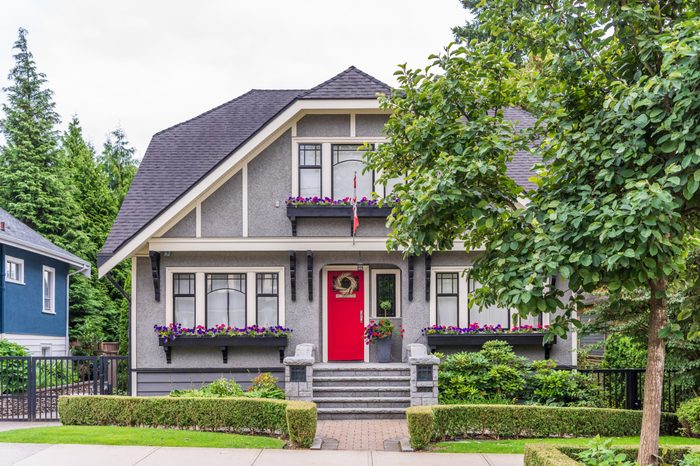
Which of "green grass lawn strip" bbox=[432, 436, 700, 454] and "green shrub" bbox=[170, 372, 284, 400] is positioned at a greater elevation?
"green shrub" bbox=[170, 372, 284, 400]

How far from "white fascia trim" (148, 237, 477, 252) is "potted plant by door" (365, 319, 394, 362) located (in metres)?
1.74

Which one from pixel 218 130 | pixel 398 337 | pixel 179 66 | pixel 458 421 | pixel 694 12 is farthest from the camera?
pixel 179 66

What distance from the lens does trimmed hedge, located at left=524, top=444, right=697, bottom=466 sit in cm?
705

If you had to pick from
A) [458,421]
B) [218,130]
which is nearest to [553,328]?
[458,421]

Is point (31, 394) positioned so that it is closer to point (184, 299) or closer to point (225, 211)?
point (184, 299)

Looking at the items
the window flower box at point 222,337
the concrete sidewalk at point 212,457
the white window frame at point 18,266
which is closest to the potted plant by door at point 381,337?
the window flower box at point 222,337

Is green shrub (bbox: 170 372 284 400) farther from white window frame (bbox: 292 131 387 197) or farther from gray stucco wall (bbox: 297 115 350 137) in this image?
gray stucco wall (bbox: 297 115 350 137)

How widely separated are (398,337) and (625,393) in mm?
4911

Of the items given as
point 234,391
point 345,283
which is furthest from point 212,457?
point 345,283

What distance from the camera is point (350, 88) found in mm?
15195

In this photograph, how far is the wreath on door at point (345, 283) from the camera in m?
16.0

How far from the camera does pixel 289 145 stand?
50.9ft

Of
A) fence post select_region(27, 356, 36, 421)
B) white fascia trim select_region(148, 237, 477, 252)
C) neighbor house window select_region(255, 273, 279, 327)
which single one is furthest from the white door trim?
fence post select_region(27, 356, 36, 421)

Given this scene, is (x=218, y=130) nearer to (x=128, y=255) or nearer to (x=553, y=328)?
(x=128, y=255)
